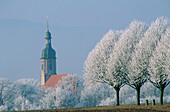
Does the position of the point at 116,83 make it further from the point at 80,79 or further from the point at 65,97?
Answer: the point at 80,79

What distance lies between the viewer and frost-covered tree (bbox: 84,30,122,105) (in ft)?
221

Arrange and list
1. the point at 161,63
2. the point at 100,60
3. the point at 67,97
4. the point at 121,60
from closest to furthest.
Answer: the point at 161,63 < the point at 121,60 < the point at 100,60 < the point at 67,97

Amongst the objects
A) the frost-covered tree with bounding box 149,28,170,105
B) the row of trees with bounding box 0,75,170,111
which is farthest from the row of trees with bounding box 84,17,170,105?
the row of trees with bounding box 0,75,170,111

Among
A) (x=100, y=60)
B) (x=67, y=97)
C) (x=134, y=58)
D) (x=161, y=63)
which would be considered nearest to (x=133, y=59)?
(x=134, y=58)

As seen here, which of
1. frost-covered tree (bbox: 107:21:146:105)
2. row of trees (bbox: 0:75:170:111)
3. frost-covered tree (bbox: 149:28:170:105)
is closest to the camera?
frost-covered tree (bbox: 149:28:170:105)

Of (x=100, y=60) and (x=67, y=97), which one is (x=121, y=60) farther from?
(x=67, y=97)

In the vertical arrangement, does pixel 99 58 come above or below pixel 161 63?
above

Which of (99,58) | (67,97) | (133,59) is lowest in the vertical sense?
(67,97)

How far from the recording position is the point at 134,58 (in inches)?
2435

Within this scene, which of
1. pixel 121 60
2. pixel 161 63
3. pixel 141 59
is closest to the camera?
pixel 161 63

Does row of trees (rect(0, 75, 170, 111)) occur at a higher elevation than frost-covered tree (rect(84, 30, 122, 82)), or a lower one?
lower

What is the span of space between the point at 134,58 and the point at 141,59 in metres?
1.22

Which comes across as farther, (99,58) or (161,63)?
(99,58)

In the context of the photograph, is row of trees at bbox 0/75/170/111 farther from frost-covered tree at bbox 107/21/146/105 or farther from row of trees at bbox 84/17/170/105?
frost-covered tree at bbox 107/21/146/105
